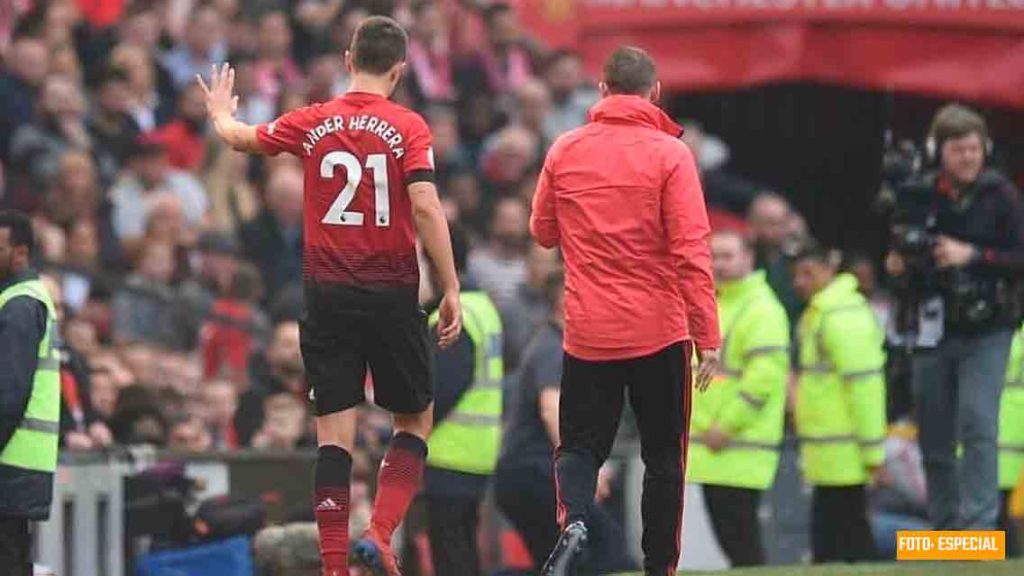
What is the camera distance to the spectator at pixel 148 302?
57.4ft

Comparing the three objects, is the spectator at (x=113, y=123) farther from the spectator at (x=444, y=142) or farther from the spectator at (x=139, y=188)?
the spectator at (x=444, y=142)

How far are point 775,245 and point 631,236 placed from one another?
7.68 metres

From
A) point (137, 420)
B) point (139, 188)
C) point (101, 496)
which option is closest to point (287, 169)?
point (139, 188)

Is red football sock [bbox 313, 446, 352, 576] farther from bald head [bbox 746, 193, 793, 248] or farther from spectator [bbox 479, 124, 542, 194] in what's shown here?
spectator [bbox 479, 124, 542, 194]

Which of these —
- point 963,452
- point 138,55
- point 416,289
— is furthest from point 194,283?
point 416,289

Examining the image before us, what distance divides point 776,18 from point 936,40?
113 centimetres

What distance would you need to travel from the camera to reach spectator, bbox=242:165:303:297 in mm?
19141

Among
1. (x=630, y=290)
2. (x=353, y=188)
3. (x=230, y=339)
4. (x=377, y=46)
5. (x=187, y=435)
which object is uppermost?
(x=377, y=46)

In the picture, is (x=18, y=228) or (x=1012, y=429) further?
(x=1012, y=429)

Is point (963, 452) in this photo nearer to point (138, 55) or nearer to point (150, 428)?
point (150, 428)

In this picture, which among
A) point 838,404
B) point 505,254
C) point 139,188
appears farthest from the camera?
point 505,254

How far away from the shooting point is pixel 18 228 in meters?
11.9

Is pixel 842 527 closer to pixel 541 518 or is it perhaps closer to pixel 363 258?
pixel 541 518

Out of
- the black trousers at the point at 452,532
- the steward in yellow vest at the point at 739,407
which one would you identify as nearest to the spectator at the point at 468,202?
the black trousers at the point at 452,532
